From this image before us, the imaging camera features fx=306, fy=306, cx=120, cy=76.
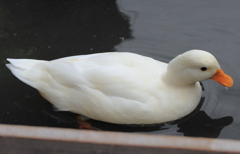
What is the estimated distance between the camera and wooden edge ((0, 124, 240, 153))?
152 centimetres

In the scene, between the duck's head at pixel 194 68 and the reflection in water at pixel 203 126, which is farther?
the reflection in water at pixel 203 126

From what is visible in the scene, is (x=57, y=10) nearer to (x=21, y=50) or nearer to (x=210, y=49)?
(x=21, y=50)

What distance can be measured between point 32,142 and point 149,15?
2.92m

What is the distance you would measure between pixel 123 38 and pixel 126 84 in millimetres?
1376

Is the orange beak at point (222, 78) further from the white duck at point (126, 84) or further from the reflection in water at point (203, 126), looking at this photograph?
the reflection in water at point (203, 126)

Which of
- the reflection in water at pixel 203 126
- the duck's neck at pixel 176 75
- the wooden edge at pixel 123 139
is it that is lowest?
the reflection in water at pixel 203 126

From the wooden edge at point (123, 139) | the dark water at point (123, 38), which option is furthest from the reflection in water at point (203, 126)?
the wooden edge at point (123, 139)

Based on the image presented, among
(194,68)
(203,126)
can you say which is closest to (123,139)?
(194,68)

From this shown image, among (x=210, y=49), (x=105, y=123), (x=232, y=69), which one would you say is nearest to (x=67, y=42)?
(x=105, y=123)

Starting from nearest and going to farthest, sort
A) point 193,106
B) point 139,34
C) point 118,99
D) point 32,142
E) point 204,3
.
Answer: point 32,142
point 118,99
point 193,106
point 139,34
point 204,3

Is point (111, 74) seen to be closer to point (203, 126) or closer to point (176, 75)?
point (176, 75)

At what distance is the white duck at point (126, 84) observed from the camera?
265 cm

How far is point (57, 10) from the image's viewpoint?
427 centimetres

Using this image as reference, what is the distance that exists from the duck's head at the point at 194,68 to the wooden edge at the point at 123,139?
1.14 metres
